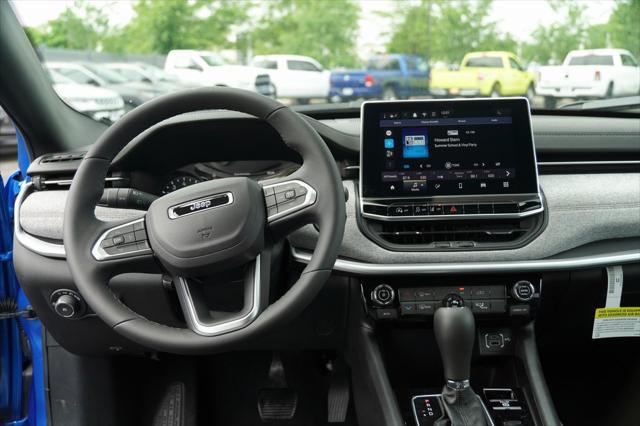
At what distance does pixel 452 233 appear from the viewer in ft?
6.44

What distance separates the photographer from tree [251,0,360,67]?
104 inches

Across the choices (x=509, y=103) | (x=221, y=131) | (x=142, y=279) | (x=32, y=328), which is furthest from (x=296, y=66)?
(x=32, y=328)

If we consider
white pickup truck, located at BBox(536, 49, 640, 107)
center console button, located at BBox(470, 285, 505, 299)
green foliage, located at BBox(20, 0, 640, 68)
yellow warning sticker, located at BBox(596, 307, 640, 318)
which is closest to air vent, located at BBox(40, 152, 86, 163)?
green foliage, located at BBox(20, 0, 640, 68)

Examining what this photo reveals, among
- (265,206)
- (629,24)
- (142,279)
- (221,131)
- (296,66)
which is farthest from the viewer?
(296,66)

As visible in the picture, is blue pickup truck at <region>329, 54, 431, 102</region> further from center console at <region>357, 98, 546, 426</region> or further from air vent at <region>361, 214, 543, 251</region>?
air vent at <region>361, 214, 543, 251</region>

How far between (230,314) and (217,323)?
0.07 metres

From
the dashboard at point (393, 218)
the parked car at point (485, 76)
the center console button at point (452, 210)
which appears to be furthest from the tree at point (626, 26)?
the center console button at point (452, 210)

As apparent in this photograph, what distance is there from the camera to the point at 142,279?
6.04 ft

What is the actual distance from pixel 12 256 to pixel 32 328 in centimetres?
31

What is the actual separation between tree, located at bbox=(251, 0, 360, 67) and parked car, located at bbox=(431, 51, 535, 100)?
0.43 m

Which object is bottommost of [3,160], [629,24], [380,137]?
[3,160]

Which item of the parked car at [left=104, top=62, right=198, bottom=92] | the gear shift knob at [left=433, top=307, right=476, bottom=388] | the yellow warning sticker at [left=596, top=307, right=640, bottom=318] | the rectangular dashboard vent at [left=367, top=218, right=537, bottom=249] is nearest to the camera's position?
the gear shift knob at [left=433, top=307, right=476, bottom=388]

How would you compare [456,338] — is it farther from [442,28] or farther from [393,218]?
[442,28]

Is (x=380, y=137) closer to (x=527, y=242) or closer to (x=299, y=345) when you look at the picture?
(x=527, y=242)
